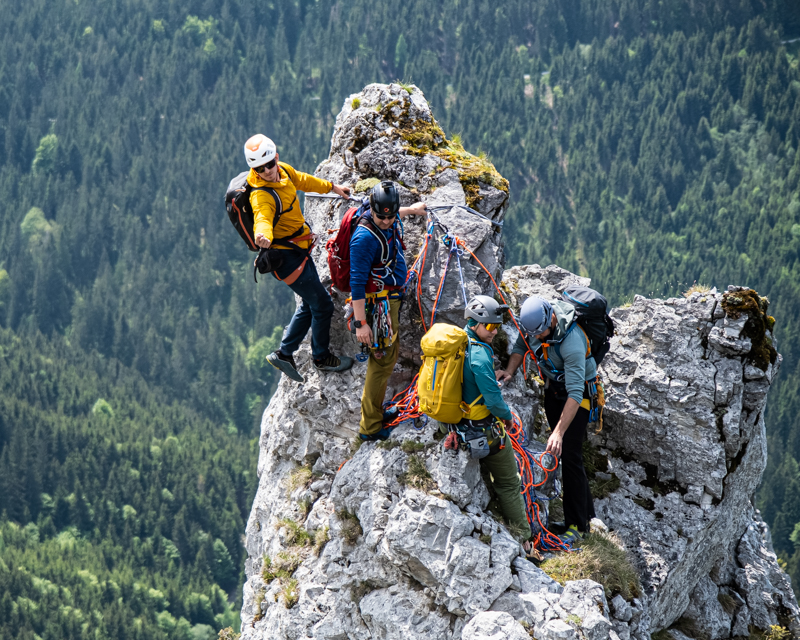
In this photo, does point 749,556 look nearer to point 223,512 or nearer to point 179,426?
point 223,512

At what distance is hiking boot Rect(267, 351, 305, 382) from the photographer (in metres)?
13.4

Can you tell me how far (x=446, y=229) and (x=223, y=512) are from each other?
132902 millimetres

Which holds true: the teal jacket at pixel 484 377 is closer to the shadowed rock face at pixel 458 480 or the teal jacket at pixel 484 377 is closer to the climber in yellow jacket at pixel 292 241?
the shadowed rock face at pixel 458 480

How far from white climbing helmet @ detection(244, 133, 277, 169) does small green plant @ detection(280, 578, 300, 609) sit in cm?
633

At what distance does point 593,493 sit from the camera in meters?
14.1

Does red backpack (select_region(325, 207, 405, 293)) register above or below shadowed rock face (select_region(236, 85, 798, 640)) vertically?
above

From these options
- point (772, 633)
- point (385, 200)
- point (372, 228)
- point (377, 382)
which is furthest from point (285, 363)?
point (772, 633)

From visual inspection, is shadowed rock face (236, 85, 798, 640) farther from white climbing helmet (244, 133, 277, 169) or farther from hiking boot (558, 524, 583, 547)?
white climbing helmet (244, 133, 277, 169)

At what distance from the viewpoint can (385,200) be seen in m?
11.3

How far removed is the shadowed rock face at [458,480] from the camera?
11.1m

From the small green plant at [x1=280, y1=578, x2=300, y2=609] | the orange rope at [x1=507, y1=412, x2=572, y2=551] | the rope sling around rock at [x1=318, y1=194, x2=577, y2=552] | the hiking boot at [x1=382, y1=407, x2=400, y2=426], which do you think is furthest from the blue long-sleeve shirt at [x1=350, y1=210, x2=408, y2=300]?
the small green plant at [x1=280, y1=578, x2=300, y2=609]

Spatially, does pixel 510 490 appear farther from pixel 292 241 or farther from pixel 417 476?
pixel 292 241

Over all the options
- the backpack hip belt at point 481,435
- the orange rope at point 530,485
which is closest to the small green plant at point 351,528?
the backpack hip belt at point 481,435

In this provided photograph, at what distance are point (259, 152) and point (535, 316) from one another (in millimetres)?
4393
